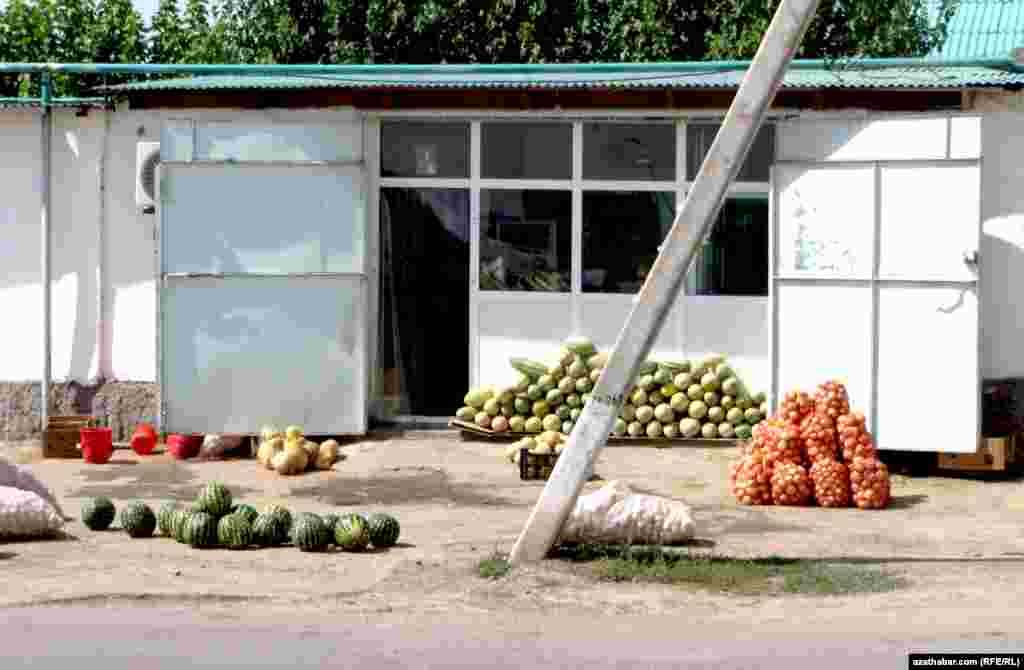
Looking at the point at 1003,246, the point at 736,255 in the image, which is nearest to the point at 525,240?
the point at 736,255

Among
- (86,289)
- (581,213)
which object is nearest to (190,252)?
(86,289)

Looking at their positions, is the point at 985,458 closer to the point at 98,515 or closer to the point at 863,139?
the point at 863,139

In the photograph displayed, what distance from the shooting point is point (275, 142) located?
14719 millimetres

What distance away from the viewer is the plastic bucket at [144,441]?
14.7m

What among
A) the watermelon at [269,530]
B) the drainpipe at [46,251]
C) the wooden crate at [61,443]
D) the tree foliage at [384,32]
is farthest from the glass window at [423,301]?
the tree foliage at [384,32]

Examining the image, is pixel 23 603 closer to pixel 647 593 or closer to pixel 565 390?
pixel 647 593

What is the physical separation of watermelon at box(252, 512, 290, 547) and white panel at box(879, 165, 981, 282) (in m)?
5.59

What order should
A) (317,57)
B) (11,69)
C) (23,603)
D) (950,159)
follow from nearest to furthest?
(23,603) → (950,159) → (11,69) → (317,57)

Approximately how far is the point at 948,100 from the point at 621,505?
576cm

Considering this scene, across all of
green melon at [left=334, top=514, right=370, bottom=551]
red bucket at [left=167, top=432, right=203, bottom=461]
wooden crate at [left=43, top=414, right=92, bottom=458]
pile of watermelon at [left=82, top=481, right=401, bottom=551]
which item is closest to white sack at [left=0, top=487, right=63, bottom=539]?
pile of watermelon at [left=82, top=481, right=401, bottom=551]

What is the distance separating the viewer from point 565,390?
14719mm

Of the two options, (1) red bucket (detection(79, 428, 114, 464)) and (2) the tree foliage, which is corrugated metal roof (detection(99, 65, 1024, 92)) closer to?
(1) red bucket (detection(79, 428, 114, 464))

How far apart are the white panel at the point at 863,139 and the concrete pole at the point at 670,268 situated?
4.47 meters

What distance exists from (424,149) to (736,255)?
286 centimetres
